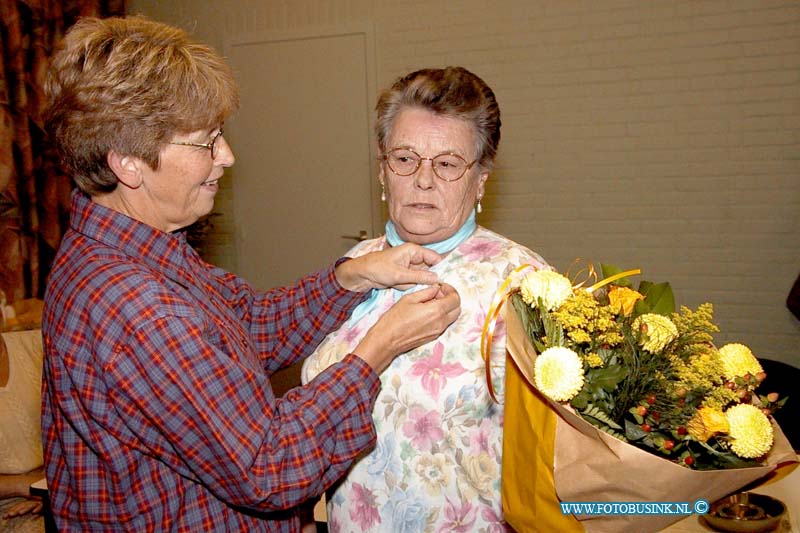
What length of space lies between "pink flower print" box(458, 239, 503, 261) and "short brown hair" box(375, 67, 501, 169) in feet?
0.63

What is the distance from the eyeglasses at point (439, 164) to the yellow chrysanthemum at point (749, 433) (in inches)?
32.5

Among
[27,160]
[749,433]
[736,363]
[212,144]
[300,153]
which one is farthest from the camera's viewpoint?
[300,153]

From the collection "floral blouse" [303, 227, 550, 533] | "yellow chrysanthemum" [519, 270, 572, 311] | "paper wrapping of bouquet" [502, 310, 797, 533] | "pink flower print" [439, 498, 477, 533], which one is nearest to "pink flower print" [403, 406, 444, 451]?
"floral blouse" [303, 227, 550, 533]

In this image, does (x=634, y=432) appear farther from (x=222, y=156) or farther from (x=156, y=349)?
(x=222, y=156)

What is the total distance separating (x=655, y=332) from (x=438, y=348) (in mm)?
558

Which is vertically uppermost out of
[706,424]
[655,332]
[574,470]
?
[655,332]

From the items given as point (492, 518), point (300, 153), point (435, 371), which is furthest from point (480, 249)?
point (300, 153)

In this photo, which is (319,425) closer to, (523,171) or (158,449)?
(158,449)

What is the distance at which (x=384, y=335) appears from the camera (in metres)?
1.42

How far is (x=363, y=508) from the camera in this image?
62.7 inches

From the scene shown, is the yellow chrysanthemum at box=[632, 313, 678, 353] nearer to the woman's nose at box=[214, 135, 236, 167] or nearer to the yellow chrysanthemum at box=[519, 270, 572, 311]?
the yellow chrysanthemum at box=[519, 270, 572, 311]

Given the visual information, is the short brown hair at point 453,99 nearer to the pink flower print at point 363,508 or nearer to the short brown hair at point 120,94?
the short brown hair at point 120,94

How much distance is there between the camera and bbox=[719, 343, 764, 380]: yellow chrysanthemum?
3.61ft

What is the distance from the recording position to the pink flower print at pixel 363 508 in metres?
1.58
